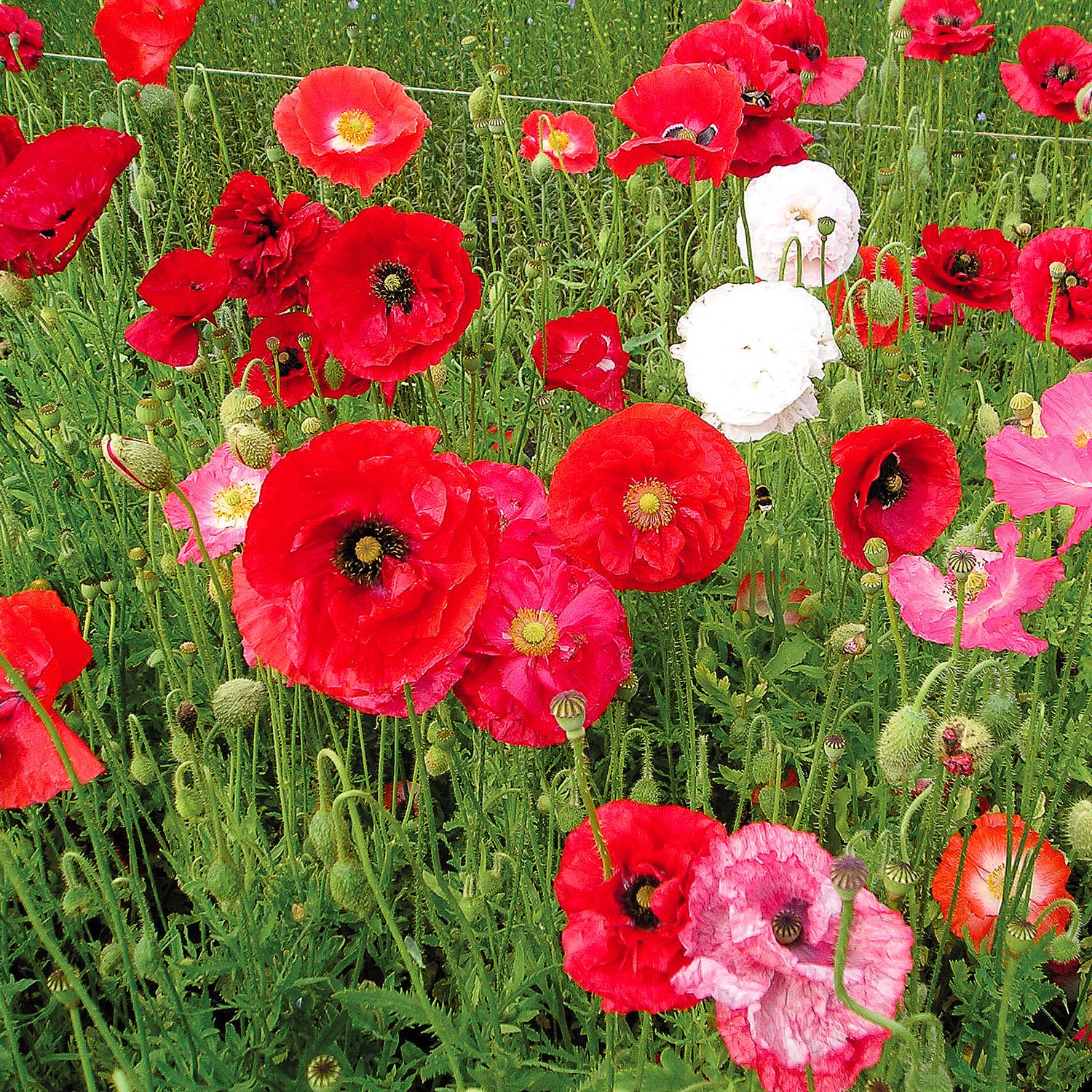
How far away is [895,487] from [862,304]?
82 cm

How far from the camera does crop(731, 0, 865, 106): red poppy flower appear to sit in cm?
210

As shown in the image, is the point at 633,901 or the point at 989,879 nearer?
the point at 633,901

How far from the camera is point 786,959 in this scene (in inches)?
32.8

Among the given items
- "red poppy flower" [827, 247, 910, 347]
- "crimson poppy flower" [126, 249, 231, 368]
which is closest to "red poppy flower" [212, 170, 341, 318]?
"crimson poppy flower" [126, 249, 231, 368]

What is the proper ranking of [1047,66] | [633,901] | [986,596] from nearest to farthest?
[633,901] → [986,596] → [1047,66]

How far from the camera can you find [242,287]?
1621mm

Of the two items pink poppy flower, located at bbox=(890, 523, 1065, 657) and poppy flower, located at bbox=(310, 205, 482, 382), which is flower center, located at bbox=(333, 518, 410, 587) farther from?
pink poppy flower, located at bbox=(890, 523, 1065, 657)

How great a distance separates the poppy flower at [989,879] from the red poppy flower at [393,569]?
2.64ft

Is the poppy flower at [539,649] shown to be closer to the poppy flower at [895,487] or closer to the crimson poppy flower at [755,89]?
the poppy flower at [895,487]

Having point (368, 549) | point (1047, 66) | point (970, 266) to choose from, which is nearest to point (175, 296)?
point (368, 549)

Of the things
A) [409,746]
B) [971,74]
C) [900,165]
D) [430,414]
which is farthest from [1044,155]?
[409,746]

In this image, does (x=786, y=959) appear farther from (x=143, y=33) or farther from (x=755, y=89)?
(x=143, y=33)

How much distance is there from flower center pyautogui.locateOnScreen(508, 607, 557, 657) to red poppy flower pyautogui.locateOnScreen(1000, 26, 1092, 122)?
7.20ft

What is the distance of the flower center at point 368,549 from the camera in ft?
3.42
